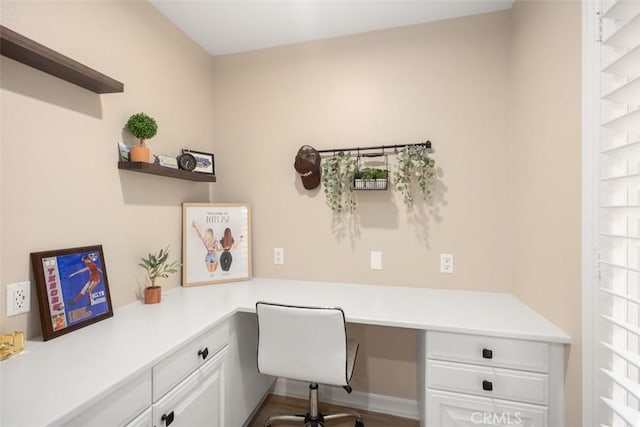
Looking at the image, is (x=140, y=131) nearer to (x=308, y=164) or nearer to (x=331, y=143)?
(x=308, y=164)

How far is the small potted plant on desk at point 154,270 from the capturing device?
163 centimetres

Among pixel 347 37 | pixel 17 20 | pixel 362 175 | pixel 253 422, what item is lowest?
pixel 253 422

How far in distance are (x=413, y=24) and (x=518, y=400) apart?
219 centimetres

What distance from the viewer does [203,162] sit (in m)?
2.16

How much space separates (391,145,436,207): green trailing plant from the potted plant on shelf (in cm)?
145

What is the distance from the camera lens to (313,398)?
173 centimetres

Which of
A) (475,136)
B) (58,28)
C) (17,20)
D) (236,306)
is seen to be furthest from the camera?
(475,136)

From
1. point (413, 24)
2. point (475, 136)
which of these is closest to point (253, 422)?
point (475, 136)

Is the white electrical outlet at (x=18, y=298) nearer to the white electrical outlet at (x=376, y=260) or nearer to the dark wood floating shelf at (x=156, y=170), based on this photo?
the dark wood floating shelf at (x=156, y=170)

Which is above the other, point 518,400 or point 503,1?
point 503,1

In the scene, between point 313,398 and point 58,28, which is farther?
point 313,398

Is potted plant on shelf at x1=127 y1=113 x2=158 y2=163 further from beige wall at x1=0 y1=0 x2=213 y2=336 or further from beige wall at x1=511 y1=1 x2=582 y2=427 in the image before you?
beige wall at x1=511 y1=1 x2=582 y2=427

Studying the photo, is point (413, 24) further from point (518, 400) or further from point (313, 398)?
point (313, 398)

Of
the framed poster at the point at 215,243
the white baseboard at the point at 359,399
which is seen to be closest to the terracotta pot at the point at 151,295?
the framed poster at the point at 215,243
